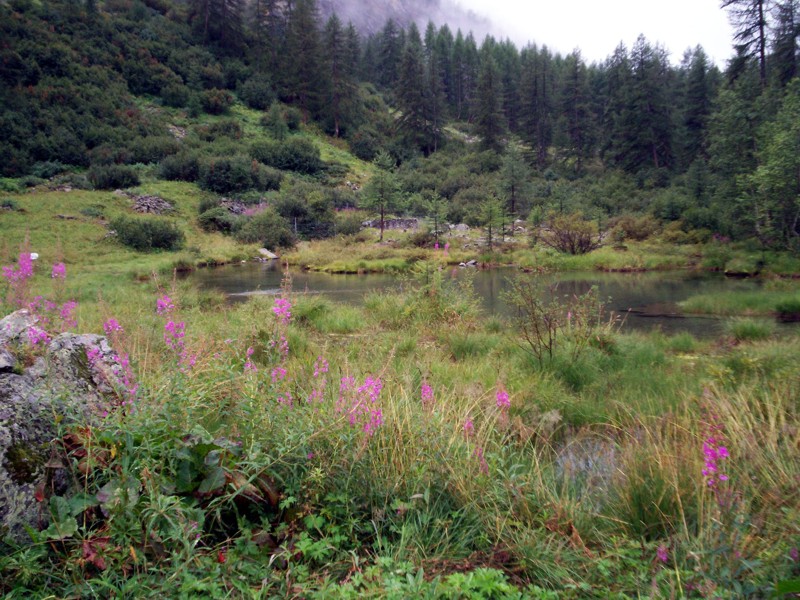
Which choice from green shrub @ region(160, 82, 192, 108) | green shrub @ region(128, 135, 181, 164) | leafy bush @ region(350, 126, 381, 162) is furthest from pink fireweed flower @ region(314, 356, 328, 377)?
leafy bush @ region(350, 126, 381, 162)

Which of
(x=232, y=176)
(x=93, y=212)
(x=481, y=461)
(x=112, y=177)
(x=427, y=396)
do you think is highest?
(x=232, y=176)

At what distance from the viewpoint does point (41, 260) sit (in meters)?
17.0

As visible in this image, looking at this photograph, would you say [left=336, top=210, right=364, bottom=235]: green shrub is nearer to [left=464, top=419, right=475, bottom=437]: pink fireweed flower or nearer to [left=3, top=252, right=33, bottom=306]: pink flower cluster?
[left=3, top=252, right=33, bottom=306]: pink flower cluster

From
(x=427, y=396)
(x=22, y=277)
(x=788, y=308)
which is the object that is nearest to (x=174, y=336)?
(x=427, y=396)

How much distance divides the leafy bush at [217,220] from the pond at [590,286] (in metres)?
7.77

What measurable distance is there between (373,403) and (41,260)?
1906 cm

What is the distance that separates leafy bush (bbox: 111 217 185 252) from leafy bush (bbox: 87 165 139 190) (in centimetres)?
770

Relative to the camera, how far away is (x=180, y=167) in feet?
113

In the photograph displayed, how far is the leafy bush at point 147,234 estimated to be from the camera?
74.8ft

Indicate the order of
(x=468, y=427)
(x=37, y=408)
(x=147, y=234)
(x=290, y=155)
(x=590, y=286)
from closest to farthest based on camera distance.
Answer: (x=37, y=408)
(x=468, y=427)
(x=590, y=286)
(x=147, y=234)
(x=290, y=155)

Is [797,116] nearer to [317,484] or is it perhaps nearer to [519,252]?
[519,252]

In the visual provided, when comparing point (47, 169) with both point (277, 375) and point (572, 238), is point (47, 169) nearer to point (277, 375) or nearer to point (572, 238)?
point (572, 238)

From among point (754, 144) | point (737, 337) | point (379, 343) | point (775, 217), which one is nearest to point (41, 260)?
point (379, 343)

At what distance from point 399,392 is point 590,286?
1204 centimetres
